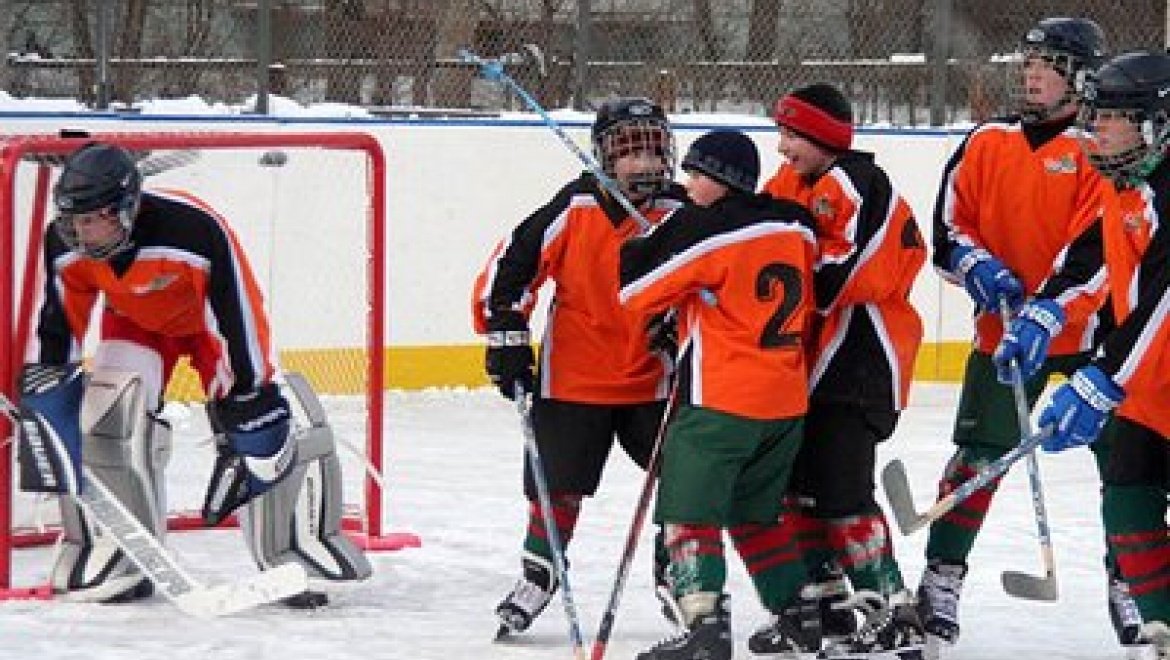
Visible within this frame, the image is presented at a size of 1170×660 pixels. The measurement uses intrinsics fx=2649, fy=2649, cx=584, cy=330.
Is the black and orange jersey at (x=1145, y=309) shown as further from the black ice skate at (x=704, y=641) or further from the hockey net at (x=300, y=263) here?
the hockey net at (x=300, y=263)

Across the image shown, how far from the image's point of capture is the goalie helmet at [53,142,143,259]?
5227 millimetres

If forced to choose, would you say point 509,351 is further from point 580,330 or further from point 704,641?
point 704,641

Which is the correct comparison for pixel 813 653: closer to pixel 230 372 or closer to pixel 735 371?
pixel 735 371

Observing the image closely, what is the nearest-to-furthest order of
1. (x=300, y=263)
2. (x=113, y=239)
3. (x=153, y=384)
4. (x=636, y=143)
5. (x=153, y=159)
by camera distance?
(x=636, y=143)
(x=113, y=239)
(x=153, y=384)
(x=153, y=159)
(x=300, y=263)

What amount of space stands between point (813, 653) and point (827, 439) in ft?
1.33

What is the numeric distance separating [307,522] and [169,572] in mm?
389

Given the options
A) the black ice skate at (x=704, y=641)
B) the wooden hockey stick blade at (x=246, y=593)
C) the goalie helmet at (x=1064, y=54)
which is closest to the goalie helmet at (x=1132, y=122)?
the goalie helmet at (x=1064, y=54)

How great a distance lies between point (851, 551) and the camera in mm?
4965

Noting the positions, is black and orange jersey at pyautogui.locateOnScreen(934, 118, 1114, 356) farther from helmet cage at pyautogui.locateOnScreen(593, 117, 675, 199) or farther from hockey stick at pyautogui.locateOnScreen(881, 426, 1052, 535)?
helmet cage at pyautogui.locateOnScreen(593, 117, 675, 199)

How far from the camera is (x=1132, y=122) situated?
449cm

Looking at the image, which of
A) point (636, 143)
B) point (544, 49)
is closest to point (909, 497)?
point (636, 143)

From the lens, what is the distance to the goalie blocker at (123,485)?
5.49 metres

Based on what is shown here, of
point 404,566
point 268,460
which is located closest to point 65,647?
point 268,460

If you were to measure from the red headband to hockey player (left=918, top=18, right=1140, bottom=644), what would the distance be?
0.38m
